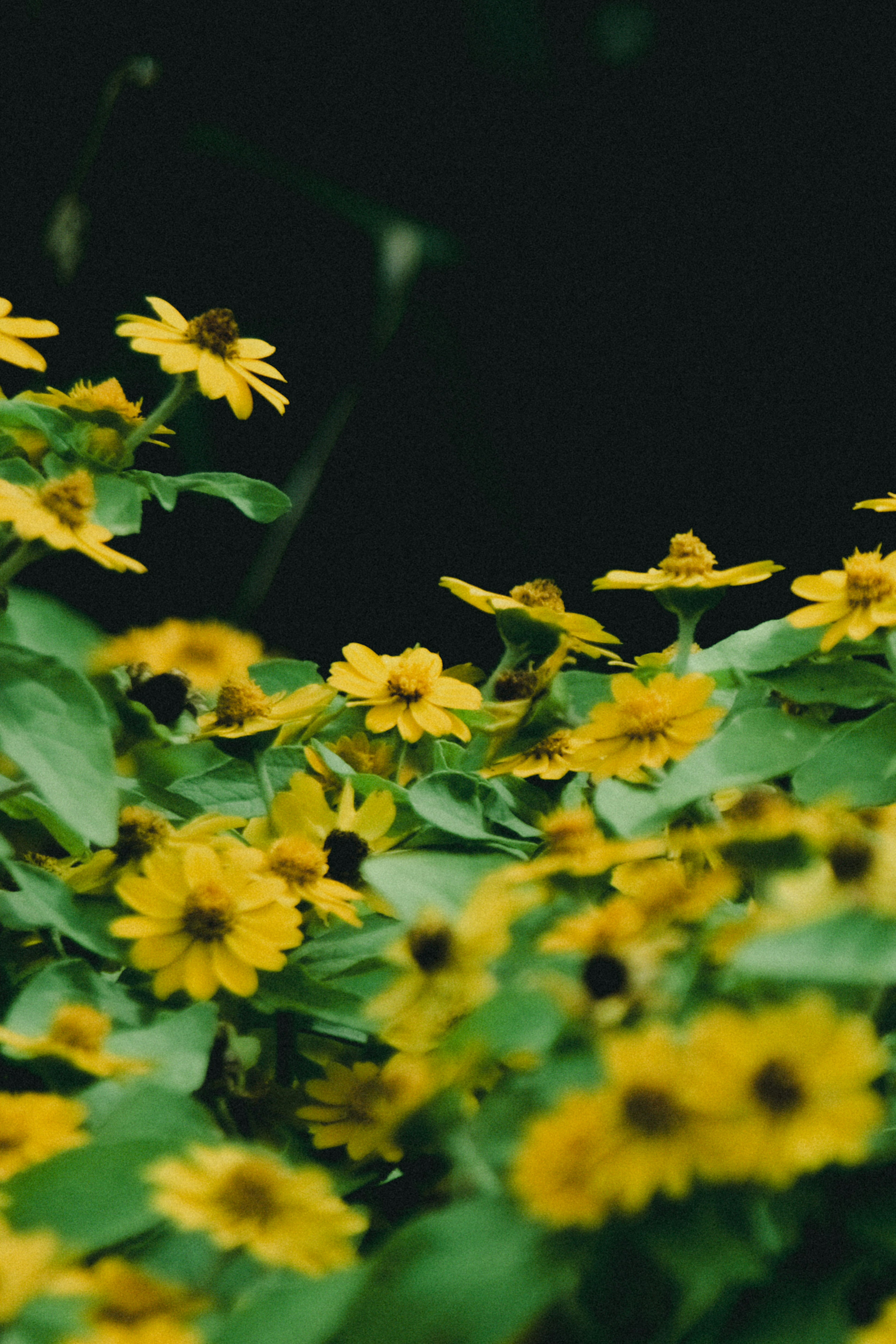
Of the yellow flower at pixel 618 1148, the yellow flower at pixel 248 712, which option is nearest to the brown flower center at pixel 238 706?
the yellow flower at pixel 248 712

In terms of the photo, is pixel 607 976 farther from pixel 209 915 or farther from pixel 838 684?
pixel 838 684

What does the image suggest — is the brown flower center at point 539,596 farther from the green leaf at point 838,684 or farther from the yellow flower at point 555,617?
the green leaf at point 838,684

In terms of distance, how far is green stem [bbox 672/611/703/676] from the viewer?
949 mm

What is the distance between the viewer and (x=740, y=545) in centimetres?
197

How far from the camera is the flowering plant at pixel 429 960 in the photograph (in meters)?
0.44

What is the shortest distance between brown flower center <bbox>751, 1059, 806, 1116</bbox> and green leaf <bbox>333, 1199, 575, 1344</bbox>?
0.33 ft

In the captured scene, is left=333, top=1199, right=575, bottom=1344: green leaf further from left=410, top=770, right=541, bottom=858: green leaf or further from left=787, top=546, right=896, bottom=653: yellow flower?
left=787, top=546, right=896, bottom=653: yellow flower

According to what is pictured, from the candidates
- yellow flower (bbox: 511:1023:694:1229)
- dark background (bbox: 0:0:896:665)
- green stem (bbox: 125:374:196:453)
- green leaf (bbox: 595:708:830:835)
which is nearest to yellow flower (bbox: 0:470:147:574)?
green stem (bbox: 125:374:196:453)

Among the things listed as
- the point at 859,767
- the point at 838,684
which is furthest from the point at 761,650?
the point at 859,767

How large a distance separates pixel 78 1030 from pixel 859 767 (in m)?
0.51

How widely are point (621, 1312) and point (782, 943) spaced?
0.15 meters

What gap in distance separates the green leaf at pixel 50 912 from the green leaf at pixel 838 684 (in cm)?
52

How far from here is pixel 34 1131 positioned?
538 mm

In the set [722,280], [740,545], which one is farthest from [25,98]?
[740,545]
